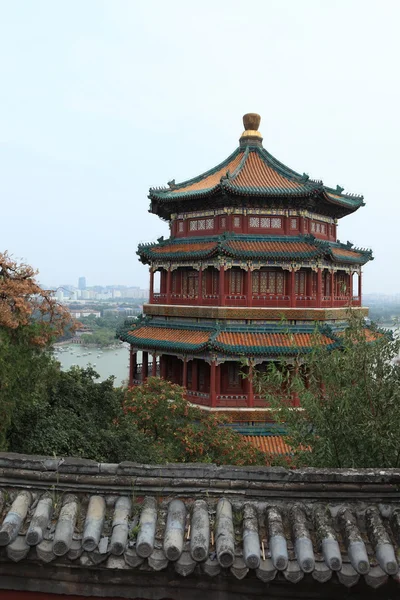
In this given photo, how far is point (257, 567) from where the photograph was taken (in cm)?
444

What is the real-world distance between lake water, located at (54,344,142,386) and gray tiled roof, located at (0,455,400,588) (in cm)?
6712

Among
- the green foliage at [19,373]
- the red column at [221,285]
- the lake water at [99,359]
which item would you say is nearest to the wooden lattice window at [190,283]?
the red column at [221,285]

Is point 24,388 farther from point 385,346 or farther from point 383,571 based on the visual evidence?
point 383,571

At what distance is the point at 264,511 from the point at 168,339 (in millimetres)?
18795

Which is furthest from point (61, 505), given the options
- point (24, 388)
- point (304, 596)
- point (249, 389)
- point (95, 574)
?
point (249, 389)

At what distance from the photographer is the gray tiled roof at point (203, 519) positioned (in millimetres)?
4504

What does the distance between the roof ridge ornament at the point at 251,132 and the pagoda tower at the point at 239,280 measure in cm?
90

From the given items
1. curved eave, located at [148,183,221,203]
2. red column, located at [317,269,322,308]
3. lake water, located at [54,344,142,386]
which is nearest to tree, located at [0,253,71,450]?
curved eave, located at [148,183,221,203]

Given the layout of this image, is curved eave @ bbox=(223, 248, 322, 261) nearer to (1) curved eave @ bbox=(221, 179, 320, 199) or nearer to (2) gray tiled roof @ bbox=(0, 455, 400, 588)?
(1) curved eave @ bbox=(221, 179, 320, 199)

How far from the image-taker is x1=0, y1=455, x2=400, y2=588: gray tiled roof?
177 inches

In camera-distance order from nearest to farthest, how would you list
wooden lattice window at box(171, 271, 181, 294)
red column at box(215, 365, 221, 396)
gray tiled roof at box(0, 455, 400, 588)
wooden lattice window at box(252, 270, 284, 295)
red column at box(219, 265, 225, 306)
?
gray tiled roof at box(0, 455, 400, 588) → red column at box(215, 365, 221, 396) → red column at box(219, 265, 225, 306) → wooden lattice window at box(252, 270, 284, 295) → wooden lattice window at box(171, 271, 181, 294)

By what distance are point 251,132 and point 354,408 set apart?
861 inches

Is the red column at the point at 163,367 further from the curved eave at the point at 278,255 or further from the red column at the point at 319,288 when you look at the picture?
the red column at the point at 319,288

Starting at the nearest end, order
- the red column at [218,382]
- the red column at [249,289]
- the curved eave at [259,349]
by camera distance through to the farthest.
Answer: the curved eave at [259,349] < the red column at [218,382] < the red column at [249,289]
